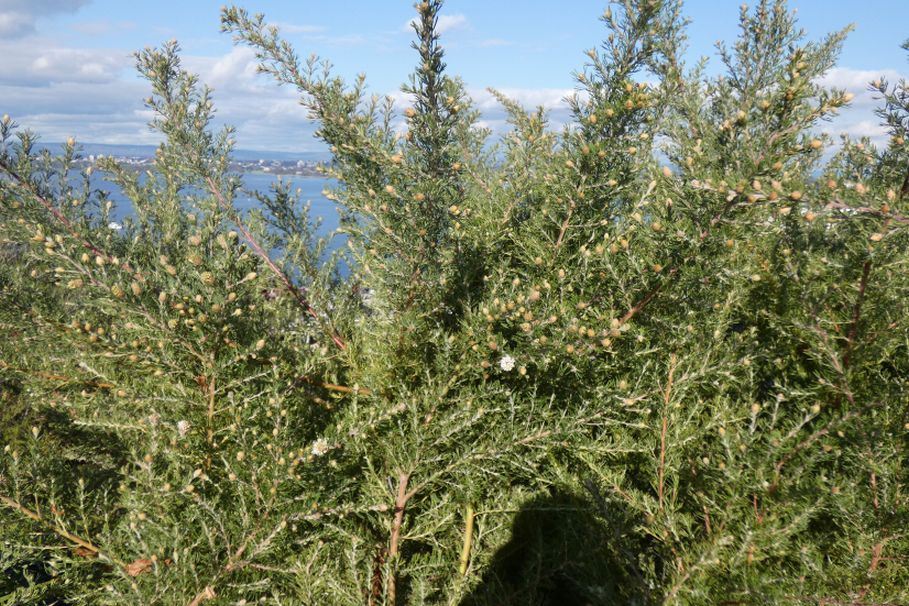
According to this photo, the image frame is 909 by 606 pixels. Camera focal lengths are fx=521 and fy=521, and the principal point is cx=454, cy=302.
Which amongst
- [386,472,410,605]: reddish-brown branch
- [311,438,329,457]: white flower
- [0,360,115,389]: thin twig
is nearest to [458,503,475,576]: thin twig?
[386,472,410,605]: reddish-brown branch

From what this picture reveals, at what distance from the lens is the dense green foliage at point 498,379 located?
2504mm

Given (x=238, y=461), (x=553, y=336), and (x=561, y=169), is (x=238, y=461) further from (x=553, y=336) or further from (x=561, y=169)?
(x=561, y=169)

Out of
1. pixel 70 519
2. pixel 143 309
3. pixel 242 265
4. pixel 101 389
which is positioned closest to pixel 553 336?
pixel 242 265

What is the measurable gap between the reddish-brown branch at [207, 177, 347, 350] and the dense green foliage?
36 millimetres

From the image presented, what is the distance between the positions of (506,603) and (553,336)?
5.01 feet

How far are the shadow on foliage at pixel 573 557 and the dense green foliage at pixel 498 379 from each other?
0.02 m

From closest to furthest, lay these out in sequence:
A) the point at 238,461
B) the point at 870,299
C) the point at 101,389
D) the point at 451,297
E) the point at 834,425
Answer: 1. the point at 834,425
2. the point at 238,461
3. the point at 870,299
4. the point at 451,297
5. the point at 101,389

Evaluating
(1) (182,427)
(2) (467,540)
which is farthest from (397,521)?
(1) (182,427)

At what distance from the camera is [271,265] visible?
12.2 feet

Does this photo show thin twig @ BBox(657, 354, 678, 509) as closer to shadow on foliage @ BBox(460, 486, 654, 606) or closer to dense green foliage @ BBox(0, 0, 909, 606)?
dense green foliage @ BBox(0, 0, 909, 606)

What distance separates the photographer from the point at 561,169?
3.14m

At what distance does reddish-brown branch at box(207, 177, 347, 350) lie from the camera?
3.66 metres

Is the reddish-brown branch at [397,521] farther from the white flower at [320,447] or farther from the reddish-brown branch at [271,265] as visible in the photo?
the reddish-brown branch at [271,265]

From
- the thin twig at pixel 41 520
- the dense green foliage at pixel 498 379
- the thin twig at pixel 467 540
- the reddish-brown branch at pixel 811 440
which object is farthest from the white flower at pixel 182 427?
the reddish-brown branch at pixel 811 440
